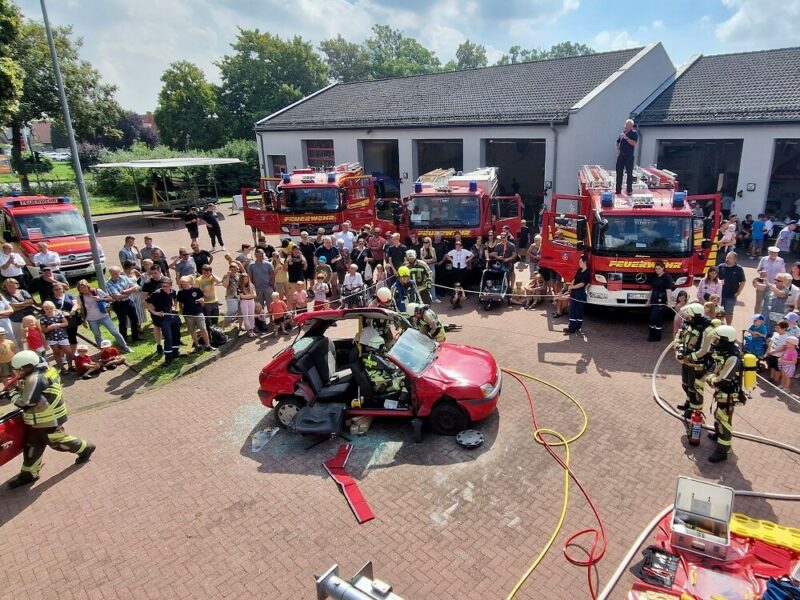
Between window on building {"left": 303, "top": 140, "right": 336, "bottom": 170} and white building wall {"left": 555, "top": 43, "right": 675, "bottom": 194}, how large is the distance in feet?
45.2

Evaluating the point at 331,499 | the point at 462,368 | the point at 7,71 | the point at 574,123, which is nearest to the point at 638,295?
the point at 462,368

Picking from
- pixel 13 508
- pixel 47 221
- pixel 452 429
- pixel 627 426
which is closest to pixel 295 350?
pixel 452 429

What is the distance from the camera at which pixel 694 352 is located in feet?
22.6

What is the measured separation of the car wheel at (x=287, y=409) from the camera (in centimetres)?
751

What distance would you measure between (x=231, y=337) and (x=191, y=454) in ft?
14.1

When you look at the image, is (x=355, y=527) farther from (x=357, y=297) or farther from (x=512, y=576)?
(x=357, y=297)

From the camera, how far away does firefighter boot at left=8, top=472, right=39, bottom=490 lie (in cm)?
648

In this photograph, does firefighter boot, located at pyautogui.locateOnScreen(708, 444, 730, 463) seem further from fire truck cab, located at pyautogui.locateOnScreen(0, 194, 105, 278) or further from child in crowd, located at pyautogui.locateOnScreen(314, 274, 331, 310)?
fire truck cab, located at pyautogui.locateOnScreen(0, 194, 105, 278)

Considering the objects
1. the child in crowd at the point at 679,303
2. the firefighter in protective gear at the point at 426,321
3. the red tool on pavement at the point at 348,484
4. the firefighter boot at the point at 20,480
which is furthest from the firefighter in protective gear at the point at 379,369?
the child in crowd at the point at 679,303

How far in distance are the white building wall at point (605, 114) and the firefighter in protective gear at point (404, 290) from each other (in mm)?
12217

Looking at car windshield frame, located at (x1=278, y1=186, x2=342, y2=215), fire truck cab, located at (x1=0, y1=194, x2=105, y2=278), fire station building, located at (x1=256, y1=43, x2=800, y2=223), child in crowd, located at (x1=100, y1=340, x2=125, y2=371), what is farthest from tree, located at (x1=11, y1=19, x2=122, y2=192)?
child in crowd, located at (x1=100, y1=340, x2=125, y2=371)

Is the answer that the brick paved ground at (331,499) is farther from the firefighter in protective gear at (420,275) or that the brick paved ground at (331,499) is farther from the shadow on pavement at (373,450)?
the firefighter in protective gear at (420,275)

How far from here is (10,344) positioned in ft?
28.8

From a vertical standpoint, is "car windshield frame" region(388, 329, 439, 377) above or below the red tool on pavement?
above
